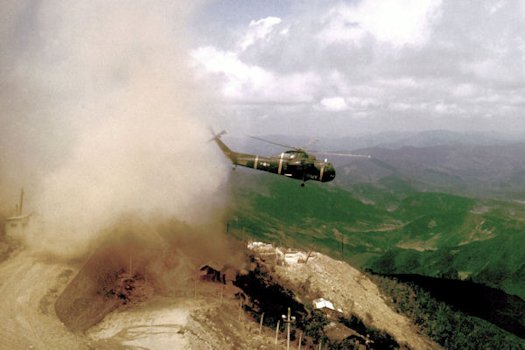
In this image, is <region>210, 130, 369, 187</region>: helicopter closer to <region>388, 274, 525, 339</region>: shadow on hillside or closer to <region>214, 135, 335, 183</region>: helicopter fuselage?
<region>214, 135, 335, 183</region>: helicopter fuselage

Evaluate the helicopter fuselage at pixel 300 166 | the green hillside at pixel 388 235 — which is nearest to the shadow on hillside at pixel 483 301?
the green hillside at pixel 388 235

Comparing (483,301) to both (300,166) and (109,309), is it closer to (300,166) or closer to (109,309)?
(300,166)

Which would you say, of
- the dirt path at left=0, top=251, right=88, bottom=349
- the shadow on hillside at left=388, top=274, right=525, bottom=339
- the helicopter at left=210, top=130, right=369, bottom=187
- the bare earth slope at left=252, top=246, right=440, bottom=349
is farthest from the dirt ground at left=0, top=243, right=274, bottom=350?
the shadow on hillside at left=388, top=274, right=525, bottom=339

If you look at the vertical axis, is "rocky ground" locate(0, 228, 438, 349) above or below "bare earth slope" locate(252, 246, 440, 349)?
above

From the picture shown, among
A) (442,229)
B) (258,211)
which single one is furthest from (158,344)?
(442,229)

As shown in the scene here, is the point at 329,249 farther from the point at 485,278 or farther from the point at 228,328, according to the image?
the point at 228,328

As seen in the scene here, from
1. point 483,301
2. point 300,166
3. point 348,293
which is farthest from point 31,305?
point 483,301

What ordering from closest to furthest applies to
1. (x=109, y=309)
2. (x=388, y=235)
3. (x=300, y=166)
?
(x=109, y=309), (x=300, y=166), (x=388, y=235)

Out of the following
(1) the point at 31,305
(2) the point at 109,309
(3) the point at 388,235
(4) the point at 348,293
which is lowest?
(3) the point at 388,235

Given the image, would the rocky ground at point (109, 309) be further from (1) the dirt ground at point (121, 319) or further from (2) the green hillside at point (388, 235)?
(2) the green hillside at point (388, 235)

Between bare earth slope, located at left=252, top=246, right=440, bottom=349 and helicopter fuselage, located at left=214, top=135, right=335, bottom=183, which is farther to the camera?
bare earth slope, located at left=252, top=246, right=440, bottom=349

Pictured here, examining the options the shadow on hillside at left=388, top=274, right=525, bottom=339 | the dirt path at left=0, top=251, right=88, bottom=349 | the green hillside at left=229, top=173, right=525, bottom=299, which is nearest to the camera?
the dirt path at left=0, top=251, right=88, bottom=349

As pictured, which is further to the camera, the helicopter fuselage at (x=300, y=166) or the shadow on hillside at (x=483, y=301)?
the shadow on hillside at (x=483, y=301)
